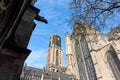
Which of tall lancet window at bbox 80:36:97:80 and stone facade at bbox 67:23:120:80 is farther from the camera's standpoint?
tall lancet window at bbox 80:36:97:80

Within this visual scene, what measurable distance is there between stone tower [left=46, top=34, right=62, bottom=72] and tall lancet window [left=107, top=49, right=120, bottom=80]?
21.5 m

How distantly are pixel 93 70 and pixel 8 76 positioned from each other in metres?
26.5

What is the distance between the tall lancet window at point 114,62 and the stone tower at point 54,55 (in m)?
21.5

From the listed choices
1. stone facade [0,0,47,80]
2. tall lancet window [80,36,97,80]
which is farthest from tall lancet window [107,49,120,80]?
stone facade [0,0,47,80]

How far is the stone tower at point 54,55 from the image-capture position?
4538 centimetres

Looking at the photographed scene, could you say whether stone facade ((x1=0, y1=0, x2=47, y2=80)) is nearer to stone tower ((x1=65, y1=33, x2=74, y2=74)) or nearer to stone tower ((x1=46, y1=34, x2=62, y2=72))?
stone tower ((x1=65, y1=33, x2=74, y2=74))

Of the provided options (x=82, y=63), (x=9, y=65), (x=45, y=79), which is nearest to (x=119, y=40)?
(x=82, y=63)

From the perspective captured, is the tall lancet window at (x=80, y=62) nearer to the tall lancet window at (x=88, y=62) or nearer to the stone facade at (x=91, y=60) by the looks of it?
the stone facade at (x=91, y=60)

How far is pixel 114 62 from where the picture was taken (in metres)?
25.7

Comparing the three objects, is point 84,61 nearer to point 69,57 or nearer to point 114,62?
point 69,57

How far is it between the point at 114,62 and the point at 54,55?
2763cm

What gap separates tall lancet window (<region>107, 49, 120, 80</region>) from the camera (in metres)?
24.6

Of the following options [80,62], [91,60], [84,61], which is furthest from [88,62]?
[80,62]

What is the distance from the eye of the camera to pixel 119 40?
1045 inches
